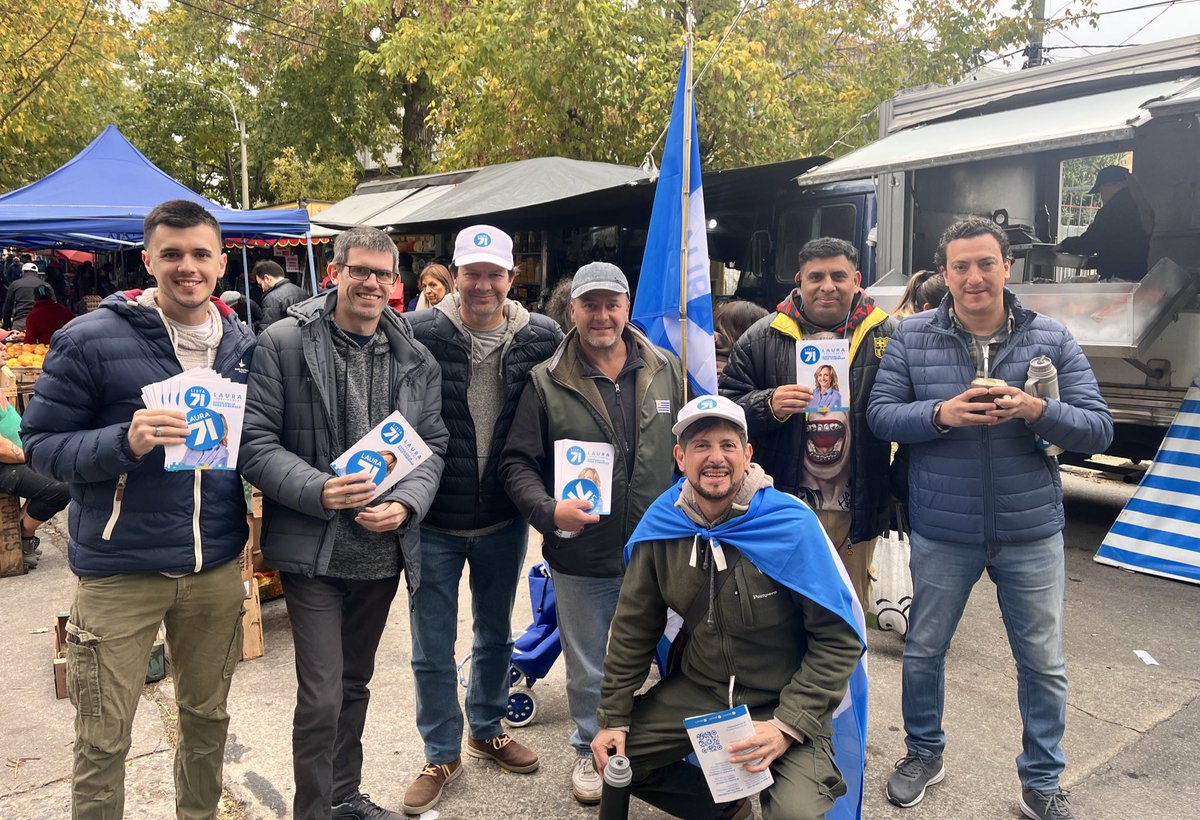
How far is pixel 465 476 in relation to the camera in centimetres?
320

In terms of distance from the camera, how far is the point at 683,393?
10.9 ft

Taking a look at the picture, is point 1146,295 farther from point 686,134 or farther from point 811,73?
point 811,73

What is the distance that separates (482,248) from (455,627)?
1447 mm

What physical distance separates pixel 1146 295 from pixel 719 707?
4.72 metres

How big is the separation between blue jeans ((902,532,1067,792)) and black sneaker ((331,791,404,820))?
201 centimetres

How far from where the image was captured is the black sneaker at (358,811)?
3.00m

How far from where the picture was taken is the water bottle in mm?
2945

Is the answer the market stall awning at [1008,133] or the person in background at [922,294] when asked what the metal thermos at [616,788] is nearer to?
the person in background at [922,294]

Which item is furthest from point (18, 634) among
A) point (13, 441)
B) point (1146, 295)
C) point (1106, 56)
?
point (1106, 56)

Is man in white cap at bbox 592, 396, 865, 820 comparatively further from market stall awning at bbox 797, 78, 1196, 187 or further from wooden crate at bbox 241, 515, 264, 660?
market stall awning at bbox 797, 78, 1196, 187

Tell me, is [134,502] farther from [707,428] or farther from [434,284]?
[434,284]

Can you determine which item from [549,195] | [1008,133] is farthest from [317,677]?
[549,195]

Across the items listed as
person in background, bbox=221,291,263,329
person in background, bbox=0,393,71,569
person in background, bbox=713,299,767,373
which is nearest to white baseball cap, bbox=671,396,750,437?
person in background, bbox=713,299,767,373

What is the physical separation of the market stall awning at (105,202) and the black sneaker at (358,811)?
7123mm
